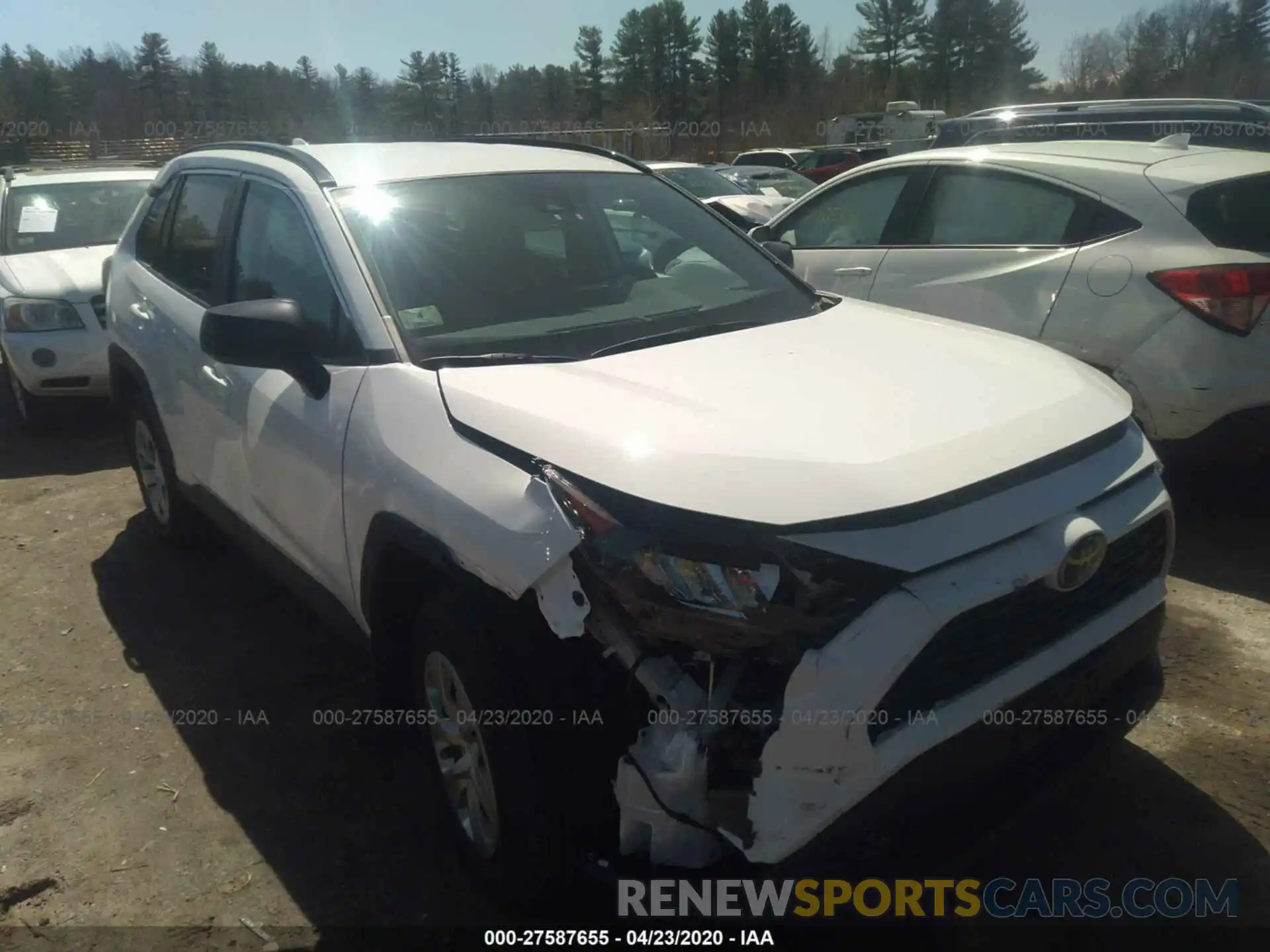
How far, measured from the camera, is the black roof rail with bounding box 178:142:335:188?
3021 mm

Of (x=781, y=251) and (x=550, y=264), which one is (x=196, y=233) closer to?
(x=550, y=264)

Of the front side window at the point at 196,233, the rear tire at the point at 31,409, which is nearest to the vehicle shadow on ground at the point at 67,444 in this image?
the rear tire at the point at 31,409

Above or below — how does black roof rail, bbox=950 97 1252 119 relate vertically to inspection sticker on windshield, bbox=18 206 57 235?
above

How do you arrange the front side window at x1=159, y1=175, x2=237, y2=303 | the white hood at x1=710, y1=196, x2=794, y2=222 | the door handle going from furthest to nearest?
the white hood at x1=710, y1=196, x2=794, y2=222
the front side window at x1=159, y1=175, x2=237, y2=303
the door handle

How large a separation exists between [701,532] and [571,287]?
4.83 feet

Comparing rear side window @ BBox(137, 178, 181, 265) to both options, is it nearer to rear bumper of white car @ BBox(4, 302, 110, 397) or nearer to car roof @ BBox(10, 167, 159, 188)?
rear bumper of white car @ BBox(4, 302, 110, 397)

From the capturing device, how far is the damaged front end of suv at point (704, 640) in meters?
1.77

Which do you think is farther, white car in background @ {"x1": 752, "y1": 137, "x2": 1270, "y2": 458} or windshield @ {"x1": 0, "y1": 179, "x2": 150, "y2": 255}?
windshield @ {"x1": 0, "y1": 179, "x2": 150, "y2": 255}

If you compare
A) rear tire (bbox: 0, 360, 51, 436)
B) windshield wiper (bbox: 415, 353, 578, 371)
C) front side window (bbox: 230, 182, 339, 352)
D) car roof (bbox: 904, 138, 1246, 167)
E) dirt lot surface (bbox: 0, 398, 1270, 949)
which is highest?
car roof (bbox: 904, 138, 1246, 167)

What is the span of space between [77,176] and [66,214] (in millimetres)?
554

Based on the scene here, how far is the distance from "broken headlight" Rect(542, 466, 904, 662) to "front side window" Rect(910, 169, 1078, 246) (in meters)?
3.58

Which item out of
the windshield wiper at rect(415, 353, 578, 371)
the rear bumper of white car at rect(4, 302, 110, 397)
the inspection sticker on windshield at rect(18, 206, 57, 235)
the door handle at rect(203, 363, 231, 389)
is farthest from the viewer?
the inspection sticker on windshield at rect(18, 206, 57, 235)

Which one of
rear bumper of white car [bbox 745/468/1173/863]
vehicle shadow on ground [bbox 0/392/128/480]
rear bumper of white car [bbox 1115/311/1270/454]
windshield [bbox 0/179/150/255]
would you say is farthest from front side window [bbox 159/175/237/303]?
windshield [bbox 0/179/150/255]

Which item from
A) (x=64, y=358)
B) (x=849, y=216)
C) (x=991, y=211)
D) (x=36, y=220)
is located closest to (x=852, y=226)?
(x=849, y=216)
